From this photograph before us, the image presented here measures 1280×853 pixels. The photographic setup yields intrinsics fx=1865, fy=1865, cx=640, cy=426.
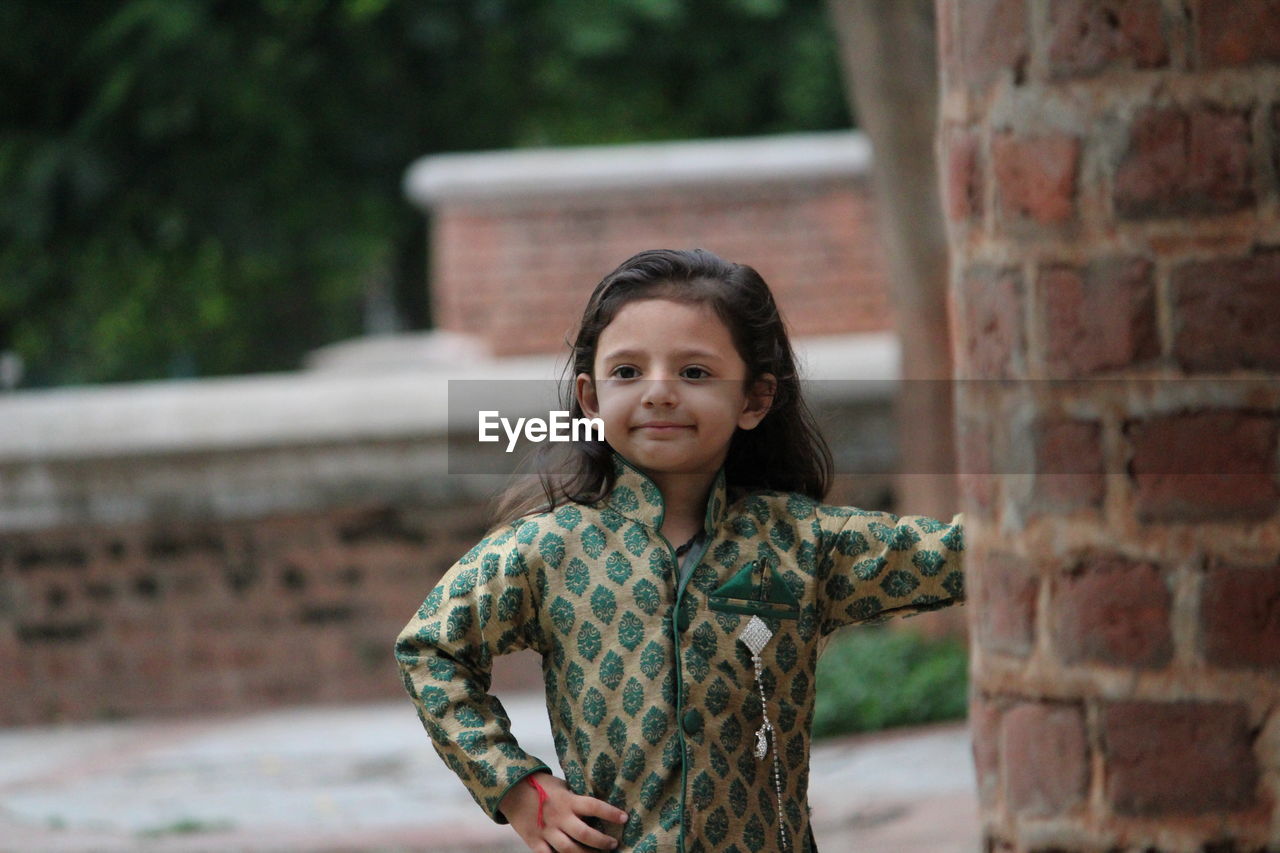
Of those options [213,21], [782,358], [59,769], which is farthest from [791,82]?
[782,358]

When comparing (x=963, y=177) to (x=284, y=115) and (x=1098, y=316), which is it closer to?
(x=1098, y=316)

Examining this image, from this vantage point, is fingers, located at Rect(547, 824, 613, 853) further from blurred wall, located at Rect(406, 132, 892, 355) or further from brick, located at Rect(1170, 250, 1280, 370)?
blurred wall, located at Rect(406, 132, 892, 355)

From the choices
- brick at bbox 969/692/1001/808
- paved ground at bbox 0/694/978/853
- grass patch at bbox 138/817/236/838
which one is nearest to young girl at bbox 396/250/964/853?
brick at bbox 969/692/1001/808

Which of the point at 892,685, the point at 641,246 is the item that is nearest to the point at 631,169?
the point at 641,246

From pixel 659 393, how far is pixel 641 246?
8.40 meters

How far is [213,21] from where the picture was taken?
41.9 ft

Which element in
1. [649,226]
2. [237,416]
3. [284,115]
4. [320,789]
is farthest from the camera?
[284,115]

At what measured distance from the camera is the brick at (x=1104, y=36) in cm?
151

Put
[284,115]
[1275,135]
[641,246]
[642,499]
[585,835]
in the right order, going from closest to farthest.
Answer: [1275,135]
[585,835]
[642,499]
[641,246]
[284,115]

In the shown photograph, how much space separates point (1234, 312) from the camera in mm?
1493

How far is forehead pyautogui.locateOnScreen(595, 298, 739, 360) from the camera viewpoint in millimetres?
2094

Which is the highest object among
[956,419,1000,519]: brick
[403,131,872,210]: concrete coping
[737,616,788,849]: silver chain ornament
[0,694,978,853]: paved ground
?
[403,131,872,210]: concrete coping

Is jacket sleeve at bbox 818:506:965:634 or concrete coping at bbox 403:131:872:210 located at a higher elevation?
concrete coping at bbox 403:131:872:210

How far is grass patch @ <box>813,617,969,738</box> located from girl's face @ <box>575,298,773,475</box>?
4.15 meters
